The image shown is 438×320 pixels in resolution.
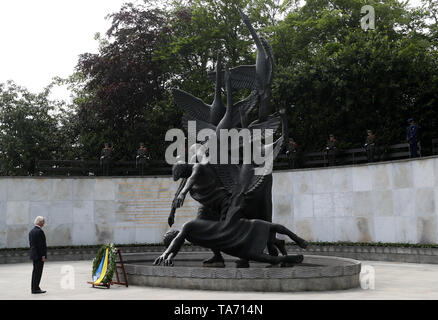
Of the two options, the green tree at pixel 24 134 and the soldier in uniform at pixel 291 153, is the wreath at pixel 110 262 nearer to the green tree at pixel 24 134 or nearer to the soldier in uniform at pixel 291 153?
the soldier in uniform at pixel 291 153

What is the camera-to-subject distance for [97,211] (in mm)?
24312

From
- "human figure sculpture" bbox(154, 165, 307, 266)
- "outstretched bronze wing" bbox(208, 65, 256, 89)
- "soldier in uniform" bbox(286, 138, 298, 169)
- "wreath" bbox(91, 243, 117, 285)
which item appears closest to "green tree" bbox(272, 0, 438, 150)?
"soldier in uniform" bbox(286, 138, 298, 169)

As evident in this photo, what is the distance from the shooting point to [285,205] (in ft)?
78.4

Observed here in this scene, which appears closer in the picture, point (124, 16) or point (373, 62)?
point (373, 62)

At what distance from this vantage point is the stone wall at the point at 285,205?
1988 centimetres

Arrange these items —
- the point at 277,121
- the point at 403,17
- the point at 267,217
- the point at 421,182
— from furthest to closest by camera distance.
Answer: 1. the point at 403,17
2. the point at 421,182
3. the point at 277,121
4. the point at 267,217

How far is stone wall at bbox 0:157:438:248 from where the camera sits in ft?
65.2

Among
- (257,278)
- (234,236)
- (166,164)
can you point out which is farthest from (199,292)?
(166,164)

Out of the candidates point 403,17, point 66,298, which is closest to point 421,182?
point 66,298

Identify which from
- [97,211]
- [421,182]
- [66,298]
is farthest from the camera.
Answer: [97,211]

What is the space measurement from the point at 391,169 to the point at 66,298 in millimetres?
14623

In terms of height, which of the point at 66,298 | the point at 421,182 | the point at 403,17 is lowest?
the point at 66,298

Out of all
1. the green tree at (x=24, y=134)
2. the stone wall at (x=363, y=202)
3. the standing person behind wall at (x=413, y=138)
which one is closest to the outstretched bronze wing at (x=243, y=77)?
the stone wall at (x=363, y=202)
